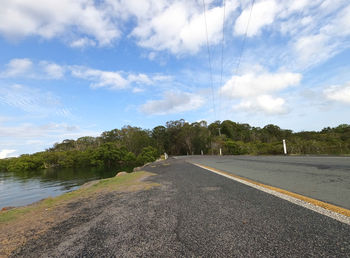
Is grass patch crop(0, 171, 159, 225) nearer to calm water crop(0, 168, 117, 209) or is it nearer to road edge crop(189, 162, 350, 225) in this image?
road edge crop(189, 162, 350, 225)

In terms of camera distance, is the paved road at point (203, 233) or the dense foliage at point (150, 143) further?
the dense foliage at point (150, 143)

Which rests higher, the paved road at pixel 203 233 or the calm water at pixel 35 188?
the paved road at pixel 203 233

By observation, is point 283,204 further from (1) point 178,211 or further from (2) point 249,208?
(1) point 178,211

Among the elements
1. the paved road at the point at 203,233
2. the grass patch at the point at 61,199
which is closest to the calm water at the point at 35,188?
the grass patch at the point at 61,199

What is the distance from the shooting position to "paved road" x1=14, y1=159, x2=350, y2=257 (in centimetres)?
141

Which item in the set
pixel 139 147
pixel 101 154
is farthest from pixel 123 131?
pixel 101 154

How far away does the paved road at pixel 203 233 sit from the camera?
55.4 inches

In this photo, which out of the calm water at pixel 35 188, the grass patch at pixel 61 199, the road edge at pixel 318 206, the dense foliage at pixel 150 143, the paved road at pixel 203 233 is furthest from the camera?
the dense foliage at pixel 150 143

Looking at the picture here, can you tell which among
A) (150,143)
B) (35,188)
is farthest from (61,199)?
(150,143)

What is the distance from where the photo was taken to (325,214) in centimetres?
196

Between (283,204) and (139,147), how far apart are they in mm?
62826

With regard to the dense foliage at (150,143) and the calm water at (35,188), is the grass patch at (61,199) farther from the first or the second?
the dense foliage at (150,143)

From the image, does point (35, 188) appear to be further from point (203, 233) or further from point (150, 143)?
point (150, 143)

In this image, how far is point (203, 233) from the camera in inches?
69.1
